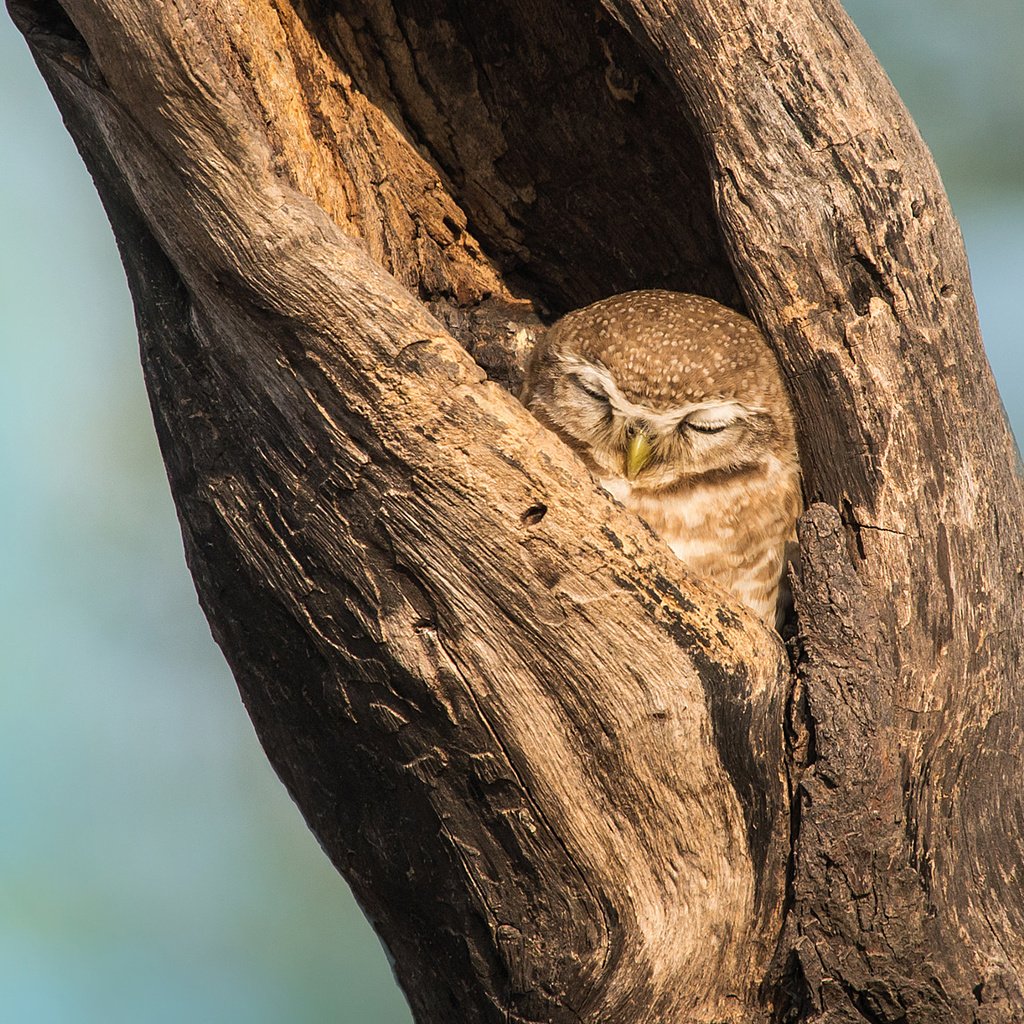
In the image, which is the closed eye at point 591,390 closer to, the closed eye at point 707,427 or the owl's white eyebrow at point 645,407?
the owl's white eyebrow at point 645,407

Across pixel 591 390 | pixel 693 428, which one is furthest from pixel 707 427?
pixel 591 390

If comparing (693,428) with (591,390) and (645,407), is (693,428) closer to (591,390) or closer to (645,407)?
(645,407)

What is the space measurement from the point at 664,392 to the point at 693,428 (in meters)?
0.08

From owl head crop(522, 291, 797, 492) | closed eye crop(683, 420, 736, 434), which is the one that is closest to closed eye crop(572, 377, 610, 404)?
owl head crop(522, 291, 797, 492)

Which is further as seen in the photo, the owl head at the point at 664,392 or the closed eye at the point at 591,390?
the closed eye at the point at 591,390

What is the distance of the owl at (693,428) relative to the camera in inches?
82.4

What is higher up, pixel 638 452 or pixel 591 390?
pixel 591 390

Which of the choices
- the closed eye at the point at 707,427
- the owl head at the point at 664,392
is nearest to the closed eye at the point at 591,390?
the owl head at the point at 664,392

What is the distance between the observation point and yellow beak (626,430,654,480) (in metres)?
2.17

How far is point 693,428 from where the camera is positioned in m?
2.17

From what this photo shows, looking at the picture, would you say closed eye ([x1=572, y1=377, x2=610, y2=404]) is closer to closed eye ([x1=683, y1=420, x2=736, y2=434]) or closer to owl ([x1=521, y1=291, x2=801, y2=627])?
owl ([x1=521, y1=291, x2=801, y2=627])

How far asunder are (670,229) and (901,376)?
705 mm

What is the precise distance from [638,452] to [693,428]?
0.10 m

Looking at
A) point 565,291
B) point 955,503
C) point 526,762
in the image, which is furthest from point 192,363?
point 955,503
